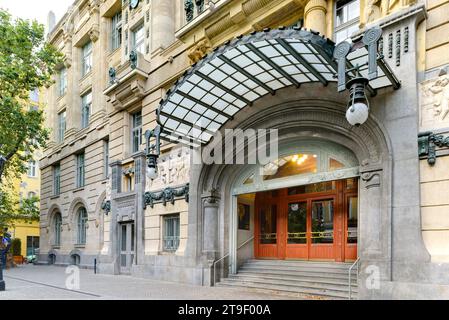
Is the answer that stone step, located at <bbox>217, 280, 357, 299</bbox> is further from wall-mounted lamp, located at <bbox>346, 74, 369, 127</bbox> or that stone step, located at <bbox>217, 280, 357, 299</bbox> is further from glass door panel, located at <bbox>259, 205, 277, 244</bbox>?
wall-mounted lamp, located at <bbox>346, 74, 369, 127</bbox>

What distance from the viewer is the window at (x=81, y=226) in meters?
26.7

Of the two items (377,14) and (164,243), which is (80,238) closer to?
(164,243)

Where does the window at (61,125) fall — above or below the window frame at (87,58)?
below

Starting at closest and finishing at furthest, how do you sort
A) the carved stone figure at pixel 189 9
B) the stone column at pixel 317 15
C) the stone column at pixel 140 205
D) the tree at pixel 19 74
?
1. the stone column at pixel 317 15
2. the carved stone figure at pixel 189 9
3. the stone column at pixel 140 205
4. the tree at pixel 19 74

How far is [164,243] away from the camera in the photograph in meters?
17.0

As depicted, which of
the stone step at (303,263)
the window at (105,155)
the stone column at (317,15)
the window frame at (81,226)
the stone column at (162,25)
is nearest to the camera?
the stone column at (317,15)

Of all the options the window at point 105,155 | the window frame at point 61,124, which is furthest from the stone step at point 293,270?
the window frame at point 61,124

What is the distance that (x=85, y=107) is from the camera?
94.2 ft

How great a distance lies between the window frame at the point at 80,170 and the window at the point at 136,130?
8244mm

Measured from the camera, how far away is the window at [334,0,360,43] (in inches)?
476

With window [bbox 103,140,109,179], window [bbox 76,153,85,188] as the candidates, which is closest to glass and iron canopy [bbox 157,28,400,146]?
window [bbox 103,140,109,179]

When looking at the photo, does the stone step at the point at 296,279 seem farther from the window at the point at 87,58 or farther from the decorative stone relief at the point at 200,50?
the window at the point at 87,58

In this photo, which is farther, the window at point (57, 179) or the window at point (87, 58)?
the window at point (57, 179)

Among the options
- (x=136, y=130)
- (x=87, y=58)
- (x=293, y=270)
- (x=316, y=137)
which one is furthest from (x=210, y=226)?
(x=87, y=58)
